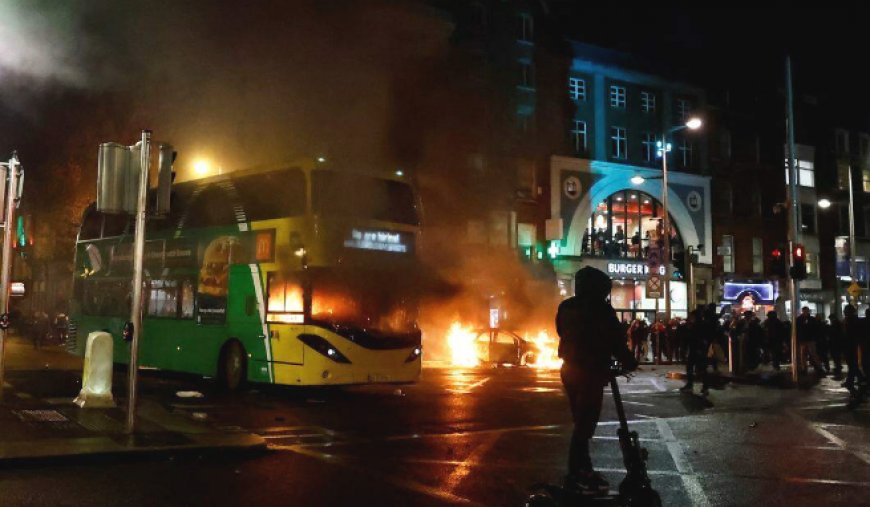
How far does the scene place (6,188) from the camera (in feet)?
30.5

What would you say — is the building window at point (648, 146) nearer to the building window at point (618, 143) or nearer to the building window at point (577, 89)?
the building window at point (618, 143)

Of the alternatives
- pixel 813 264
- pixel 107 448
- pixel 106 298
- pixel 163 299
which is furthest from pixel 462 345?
pixel 813 264

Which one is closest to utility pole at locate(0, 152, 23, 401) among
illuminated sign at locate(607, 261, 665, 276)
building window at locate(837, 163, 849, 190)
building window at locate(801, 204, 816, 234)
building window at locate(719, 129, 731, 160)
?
illuminated sign at locate(607, 261, 665, 276)

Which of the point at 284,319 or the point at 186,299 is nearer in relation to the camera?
the point at 284,319

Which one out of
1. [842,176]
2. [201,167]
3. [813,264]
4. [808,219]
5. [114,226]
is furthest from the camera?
[842,176]

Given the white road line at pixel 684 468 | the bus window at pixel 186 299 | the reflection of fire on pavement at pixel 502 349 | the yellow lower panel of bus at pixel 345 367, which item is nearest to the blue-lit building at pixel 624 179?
the reflection of fire on pavement at pixel 502 349

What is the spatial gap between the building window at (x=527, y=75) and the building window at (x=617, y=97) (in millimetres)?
4127

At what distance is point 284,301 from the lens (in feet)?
37.6

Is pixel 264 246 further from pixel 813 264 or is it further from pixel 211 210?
pixel 813 264

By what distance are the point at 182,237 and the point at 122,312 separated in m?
2.38

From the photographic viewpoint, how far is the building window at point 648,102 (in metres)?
33.9

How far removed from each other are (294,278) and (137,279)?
13.1 ft

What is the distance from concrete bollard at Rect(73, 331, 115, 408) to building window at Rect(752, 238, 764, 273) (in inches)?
1299

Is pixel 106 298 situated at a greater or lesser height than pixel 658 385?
greater
